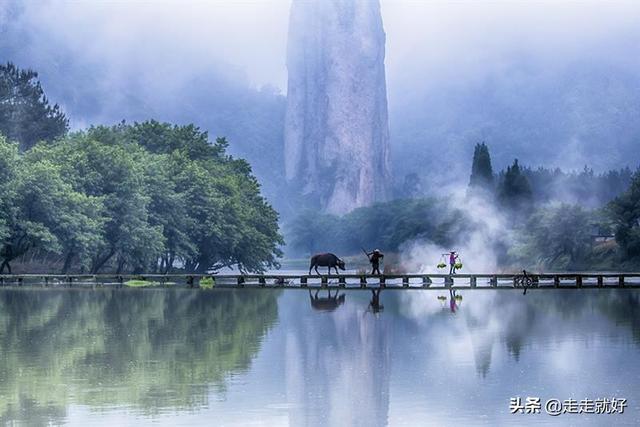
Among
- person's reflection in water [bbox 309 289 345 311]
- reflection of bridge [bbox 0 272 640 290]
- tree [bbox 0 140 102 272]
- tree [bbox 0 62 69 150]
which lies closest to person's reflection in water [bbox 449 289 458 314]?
reflection of bridge [bbox 0 272 640 290]

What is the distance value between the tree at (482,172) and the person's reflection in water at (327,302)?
8766cm

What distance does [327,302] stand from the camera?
2406 inches

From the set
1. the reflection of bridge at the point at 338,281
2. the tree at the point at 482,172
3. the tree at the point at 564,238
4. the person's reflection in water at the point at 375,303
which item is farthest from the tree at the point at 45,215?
the tree at the point at 482,172

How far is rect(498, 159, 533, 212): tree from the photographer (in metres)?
150

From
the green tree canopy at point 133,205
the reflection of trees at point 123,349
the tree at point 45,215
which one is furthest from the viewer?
the green tree canopy at point 133,205

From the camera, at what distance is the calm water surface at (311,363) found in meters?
24.6

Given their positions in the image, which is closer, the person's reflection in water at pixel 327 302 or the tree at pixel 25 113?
the person's reflection in water at pixel 327 302

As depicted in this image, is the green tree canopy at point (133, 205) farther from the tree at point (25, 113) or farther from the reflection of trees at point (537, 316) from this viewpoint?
the reflection of trees at point (537, 316)

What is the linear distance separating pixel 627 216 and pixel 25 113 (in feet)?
206

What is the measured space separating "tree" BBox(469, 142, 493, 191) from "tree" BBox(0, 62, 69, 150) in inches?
1959

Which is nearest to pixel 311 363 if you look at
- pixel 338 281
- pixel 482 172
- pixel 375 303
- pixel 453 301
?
pixel 375 303

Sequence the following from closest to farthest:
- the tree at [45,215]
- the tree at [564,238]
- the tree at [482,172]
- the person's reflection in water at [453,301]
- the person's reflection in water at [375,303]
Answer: the person's reflection in water at [375,303], the person's reflection in water at [453,301], the tree at [45,215], the tree at [564,238], the tree at [482,172]

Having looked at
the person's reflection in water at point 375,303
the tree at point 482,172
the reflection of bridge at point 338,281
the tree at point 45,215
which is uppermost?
the tree at point 482,172

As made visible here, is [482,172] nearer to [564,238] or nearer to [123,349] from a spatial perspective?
[564,238]
